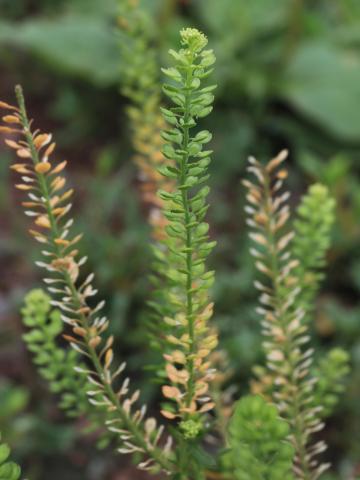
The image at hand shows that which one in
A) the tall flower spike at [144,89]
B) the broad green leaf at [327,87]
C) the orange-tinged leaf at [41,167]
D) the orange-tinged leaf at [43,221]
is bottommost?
the orange-tinged leaf at [43,221]

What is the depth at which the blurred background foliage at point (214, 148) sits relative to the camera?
7.58 ft

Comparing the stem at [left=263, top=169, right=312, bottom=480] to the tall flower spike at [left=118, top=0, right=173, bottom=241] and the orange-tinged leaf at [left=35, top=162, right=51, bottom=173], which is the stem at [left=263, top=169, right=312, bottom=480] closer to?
the tall flower spike at [left=118, top=0, right=173, bottom=241]

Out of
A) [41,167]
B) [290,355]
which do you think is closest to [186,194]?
[41,167]

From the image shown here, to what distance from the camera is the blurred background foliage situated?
2311 mm

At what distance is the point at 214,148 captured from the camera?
10.9ft

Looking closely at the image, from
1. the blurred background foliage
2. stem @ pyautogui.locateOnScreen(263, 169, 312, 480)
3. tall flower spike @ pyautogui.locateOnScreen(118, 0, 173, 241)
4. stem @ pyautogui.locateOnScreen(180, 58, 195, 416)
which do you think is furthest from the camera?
the blurred background foliage

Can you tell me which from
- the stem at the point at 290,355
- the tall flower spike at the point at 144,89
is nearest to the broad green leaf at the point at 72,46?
the tall flower spike at the point at 144,89

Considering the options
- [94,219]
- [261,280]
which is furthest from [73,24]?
[261,280]

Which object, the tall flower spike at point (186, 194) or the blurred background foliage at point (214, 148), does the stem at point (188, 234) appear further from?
the blurred background foliage at point (214, 148)

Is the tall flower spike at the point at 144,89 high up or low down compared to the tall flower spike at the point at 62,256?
up

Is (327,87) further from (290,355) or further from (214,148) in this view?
(290,355)

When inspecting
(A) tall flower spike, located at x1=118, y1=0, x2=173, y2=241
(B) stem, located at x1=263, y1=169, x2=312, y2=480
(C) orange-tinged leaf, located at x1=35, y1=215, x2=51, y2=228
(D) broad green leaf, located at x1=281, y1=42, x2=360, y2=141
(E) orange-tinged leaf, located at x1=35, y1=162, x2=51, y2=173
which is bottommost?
(B) stem, located at x1=263, y1=169, x2=312, y2=480

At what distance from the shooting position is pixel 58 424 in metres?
2.42

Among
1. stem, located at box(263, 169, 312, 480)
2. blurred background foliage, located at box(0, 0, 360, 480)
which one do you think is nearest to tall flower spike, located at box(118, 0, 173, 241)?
stem, located at box(263, 169, 312, 480)
